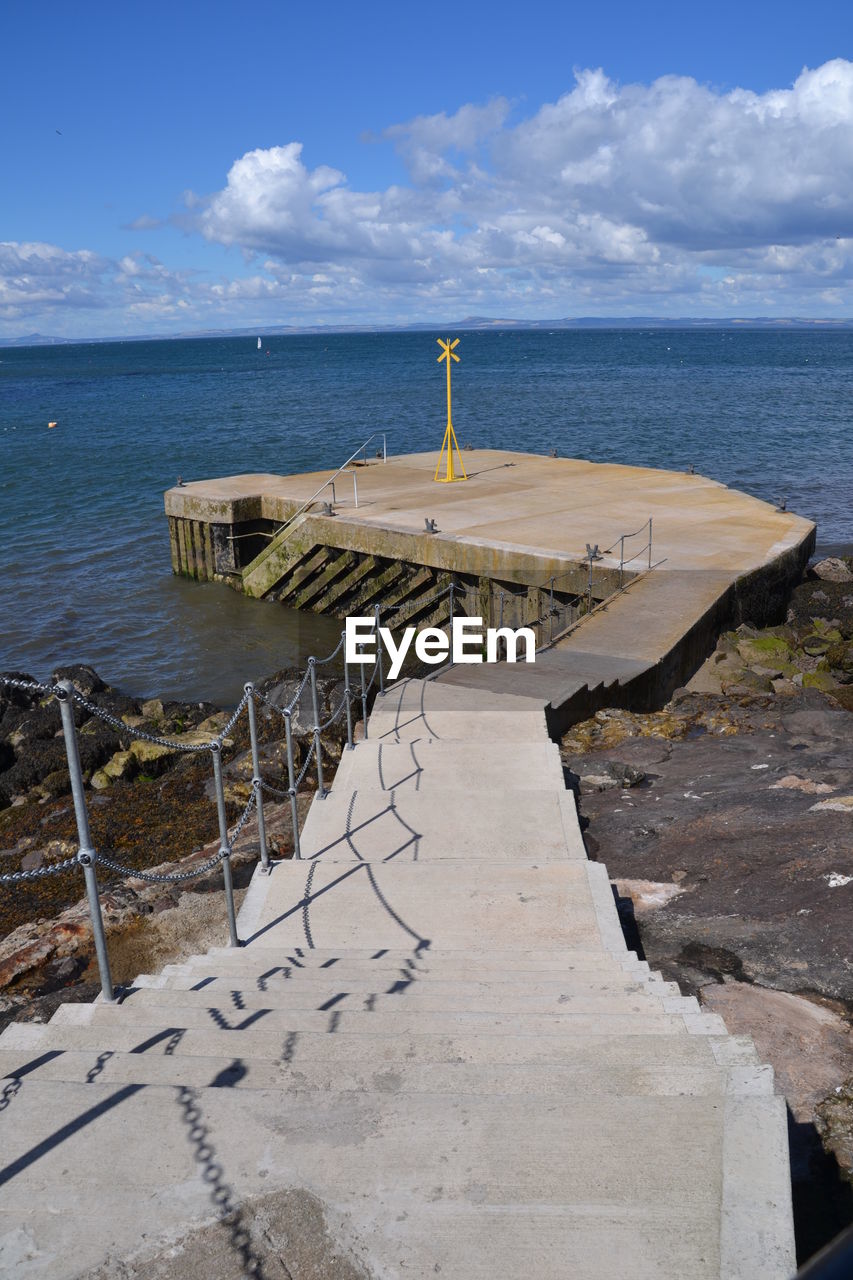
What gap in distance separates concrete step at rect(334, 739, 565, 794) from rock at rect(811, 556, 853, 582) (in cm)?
1078

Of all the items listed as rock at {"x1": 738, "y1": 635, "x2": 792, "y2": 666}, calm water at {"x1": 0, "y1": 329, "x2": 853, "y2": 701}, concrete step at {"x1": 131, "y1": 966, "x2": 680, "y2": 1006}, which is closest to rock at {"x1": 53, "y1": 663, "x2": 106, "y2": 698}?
calm water at {"x1": 0, "y1": 329, "x2": 853, "y2": 701}

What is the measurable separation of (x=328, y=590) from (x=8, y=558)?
34.9ft

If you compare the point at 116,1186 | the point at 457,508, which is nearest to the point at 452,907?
the point at 116,1186

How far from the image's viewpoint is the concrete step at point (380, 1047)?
328 cm

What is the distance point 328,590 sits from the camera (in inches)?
754

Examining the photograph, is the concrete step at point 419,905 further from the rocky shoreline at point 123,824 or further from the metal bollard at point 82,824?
the metal bollard at point 82,824

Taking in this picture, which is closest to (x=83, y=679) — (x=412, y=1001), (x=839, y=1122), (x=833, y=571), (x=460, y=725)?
(x=460, y=725)

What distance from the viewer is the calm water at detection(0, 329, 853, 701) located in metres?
19.3

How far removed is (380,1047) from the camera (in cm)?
348

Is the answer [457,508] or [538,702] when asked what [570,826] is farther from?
[457,508]

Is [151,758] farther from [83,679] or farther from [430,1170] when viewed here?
[430,1170]

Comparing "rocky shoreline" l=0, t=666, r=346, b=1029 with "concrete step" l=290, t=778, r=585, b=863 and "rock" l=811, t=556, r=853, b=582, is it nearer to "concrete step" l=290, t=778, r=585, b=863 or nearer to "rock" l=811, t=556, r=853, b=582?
"concrete step" l=290, t=778, r=585, b=863

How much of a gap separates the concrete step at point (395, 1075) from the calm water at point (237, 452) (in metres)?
13.3

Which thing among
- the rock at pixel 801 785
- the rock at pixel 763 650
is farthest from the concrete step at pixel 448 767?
the rock at pixel 763 650
